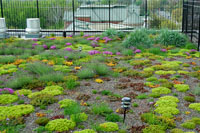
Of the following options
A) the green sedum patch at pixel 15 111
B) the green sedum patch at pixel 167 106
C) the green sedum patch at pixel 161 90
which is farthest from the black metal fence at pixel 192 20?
the green sedum patch at pixel 15 111

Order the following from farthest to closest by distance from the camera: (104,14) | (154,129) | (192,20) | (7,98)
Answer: (104,14)
(192,20)
(7,98)
(154,129)

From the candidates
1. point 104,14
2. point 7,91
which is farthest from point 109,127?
point 104,14

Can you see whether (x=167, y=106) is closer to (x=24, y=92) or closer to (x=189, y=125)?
(x=189, y=125)

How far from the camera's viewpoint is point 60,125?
5520 millimetres

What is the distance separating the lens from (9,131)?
529cm

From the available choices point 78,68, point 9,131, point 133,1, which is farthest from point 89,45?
point 9,131

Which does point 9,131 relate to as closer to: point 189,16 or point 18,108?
point 18,108

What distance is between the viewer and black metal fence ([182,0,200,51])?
13669 millimetres

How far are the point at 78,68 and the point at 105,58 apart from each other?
1660 mm

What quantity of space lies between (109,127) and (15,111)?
2.17 meters

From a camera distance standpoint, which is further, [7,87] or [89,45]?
[89,45]

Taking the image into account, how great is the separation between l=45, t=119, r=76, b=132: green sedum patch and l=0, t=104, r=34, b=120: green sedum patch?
Result: 87cm

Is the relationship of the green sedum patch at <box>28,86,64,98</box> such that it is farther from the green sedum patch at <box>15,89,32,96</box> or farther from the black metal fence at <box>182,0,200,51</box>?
the black metal fence at <box>182,0,200,51</box>

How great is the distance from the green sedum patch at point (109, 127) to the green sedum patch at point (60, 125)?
22.2 inches
